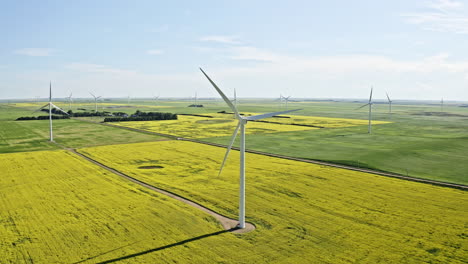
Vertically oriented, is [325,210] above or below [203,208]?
above

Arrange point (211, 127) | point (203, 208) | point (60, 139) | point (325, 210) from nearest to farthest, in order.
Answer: point (325, 210) → point (203, 208) → point (60, 139) → point (211, 127)

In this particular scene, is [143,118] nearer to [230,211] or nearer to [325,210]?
[230,211]

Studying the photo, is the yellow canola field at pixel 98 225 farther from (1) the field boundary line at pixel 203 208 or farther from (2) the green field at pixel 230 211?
(1) the field boundary line at pixel 203 208

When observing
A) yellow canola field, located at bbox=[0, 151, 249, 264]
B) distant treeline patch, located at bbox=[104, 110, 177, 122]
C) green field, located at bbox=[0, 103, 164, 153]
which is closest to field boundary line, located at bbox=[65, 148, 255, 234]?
yellow canola field, located at bbox=[0, 151, 249, 264]

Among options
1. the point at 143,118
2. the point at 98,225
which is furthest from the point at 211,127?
the point at 98,225

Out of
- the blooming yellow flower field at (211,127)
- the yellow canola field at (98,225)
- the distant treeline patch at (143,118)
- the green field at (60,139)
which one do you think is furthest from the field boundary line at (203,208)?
the distant treeline patch at (143,118)

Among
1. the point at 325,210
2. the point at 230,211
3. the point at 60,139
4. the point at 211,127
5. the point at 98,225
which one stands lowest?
the point at 98,225

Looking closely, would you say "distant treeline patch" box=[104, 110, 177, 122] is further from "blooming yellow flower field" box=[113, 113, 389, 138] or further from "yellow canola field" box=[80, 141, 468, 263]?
"yellow canola field" box=[80, 141, 468, 263]
